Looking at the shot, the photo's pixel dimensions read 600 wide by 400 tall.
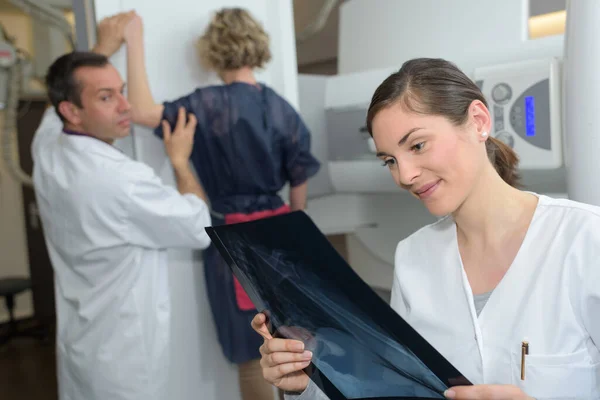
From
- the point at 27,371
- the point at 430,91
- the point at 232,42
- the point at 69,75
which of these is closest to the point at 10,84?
the point at 27,371

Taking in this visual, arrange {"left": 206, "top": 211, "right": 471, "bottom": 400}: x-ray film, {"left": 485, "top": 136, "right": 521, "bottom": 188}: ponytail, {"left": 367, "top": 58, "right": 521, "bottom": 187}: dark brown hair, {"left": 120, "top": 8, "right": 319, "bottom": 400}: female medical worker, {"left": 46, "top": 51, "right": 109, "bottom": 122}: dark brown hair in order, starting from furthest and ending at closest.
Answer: {"left": 120, "top": 8, "right": 319, "bottom": 400}: female medical worker < {"left": 46, "top": 51, "right": 109, "bottom": 122}: dark brown hair < {"left": 485, "top": 136, "right": 521, "bottom": 188}: ponytail < {"left": 367, "top": 58, "right": 521, "bottom": 187}: dark brown hair < {"left": 206, "top": 211, "right": 471, "bottom": 400}: x-ray film

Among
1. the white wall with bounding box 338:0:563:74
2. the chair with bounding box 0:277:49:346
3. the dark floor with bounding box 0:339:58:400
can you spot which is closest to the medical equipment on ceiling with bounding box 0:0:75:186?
the dark floor with bounding box 0:339:58:400

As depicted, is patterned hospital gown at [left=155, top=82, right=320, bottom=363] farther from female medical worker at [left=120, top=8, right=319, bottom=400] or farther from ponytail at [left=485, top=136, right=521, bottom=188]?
ponytail at [left=485, top=136, right=521, bottom=188]

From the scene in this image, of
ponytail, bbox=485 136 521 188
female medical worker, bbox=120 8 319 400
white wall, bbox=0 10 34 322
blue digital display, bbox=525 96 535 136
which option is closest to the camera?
ponytail, bbox=485 136 521 188

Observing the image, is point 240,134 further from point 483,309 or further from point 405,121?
point 483,309

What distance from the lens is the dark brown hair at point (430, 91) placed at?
0.92 metres

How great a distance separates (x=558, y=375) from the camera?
2.83ft

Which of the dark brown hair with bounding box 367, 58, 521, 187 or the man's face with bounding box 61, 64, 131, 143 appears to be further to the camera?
the man's face with bounding box 61, 64, 131, 143

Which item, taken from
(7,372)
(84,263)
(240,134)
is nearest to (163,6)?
(240,134)

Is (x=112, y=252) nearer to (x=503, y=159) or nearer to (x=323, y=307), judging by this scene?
(x=323, y=307)

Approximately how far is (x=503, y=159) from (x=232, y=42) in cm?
95

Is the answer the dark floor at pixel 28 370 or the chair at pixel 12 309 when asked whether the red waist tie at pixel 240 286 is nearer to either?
the dark floor at pixel 28 370

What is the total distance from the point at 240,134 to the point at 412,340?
109cm

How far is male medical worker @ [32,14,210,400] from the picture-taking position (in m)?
1.53
